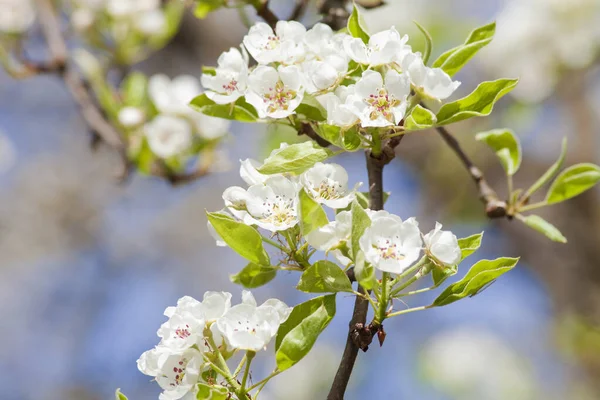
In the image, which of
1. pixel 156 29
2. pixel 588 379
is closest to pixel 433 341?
pixel 588 379

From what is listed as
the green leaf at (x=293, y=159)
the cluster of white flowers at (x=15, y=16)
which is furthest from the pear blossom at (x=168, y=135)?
the green leaf at (x=293, y=159)

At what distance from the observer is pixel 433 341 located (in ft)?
14.9

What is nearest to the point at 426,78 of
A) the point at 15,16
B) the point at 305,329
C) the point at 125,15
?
the point at 305,329

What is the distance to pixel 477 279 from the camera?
684 mm

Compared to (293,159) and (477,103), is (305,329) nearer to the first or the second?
(293,159)

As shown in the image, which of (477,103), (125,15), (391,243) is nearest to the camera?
(391,243)

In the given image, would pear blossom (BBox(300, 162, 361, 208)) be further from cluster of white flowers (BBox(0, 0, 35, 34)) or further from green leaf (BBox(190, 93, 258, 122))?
cluster of white flowers (BBox(0, 0, 35, 34))

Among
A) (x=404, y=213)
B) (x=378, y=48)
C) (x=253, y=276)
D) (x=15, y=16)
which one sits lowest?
(x=404, y=213)

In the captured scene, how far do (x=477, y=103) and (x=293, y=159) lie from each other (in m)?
0.21

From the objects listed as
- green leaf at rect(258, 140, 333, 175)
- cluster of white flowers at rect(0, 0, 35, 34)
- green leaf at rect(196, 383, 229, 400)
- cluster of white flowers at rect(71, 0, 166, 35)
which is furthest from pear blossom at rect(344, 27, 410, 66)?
cluster of white flowers at rect(0, 0, 35, 34)

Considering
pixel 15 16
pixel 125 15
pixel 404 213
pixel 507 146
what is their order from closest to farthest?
pixel 507 146 < pixel 125 15 < pixel 15 16 < pixel 404 213

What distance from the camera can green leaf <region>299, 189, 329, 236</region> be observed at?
2.10ft

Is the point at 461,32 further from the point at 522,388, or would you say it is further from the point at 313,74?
the point at 313,74

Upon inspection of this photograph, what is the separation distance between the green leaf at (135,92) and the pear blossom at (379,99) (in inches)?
45.5
